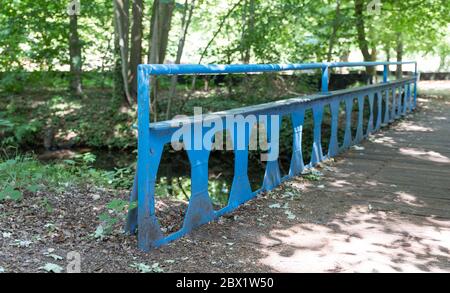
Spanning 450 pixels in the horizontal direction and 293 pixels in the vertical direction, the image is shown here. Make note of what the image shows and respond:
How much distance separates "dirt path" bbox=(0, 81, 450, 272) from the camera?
11.3ft

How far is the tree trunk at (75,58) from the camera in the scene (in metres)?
14.9

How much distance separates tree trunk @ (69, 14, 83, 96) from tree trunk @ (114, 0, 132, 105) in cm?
166

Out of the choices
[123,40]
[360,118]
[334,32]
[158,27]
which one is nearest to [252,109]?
[360,118]

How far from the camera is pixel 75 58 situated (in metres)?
15.1

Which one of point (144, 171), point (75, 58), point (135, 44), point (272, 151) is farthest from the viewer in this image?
point (75, 58)

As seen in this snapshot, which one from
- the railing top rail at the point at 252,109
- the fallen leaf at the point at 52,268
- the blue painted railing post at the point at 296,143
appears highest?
the railing top rail at the point at 252,109

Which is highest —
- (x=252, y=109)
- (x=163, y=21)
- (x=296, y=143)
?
(x=163, y=21)

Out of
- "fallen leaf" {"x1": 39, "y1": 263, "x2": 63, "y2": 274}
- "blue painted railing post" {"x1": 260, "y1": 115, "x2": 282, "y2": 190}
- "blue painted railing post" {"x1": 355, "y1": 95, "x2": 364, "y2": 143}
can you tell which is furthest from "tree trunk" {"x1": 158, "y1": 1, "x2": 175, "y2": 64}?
"fallen leaf" {"x1": 39, "y1": 263, "x2": 63, "y2": 274}

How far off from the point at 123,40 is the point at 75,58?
2.85 metres

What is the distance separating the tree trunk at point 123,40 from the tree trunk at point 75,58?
1.66m

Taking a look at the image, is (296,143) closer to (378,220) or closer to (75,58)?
(378,220)

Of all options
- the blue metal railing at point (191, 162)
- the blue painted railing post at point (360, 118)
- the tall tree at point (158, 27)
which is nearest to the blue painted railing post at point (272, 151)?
the blue metal railing at point (191, 162)

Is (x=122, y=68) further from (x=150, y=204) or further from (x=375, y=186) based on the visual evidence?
(x=150, y=204)

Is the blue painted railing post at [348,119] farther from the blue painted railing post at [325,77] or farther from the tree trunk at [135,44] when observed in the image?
the tree trunk at [135,44]
